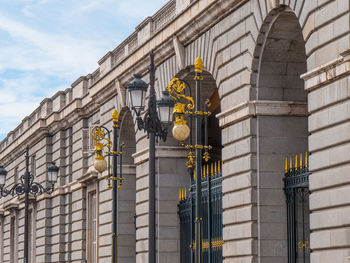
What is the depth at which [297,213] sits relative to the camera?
23.6 metres

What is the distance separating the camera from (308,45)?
20922 mm

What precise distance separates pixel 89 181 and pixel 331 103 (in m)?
22.5

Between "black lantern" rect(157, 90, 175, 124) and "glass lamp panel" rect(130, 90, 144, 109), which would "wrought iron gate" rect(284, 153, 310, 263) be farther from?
"glass lamp panel" rect(130, 90, 144, 109)

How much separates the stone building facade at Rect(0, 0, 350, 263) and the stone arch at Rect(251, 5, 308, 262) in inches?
0.9

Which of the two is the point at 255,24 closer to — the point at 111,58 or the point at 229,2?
the point at 229,2

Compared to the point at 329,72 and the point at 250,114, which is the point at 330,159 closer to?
the point at 329,72

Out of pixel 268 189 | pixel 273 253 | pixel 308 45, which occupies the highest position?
pixel 308 45

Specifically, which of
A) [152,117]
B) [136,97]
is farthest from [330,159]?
[136,97]

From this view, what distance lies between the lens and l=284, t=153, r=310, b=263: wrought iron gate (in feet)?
76.1

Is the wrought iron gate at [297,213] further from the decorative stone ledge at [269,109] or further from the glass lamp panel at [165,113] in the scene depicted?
the glass lamp panel at [165,113]

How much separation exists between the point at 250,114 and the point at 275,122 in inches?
25.9

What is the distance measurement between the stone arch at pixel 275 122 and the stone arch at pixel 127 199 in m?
13.0

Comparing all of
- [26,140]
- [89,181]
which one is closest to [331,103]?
[89,181]

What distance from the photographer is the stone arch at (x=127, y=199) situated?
1453 inches
